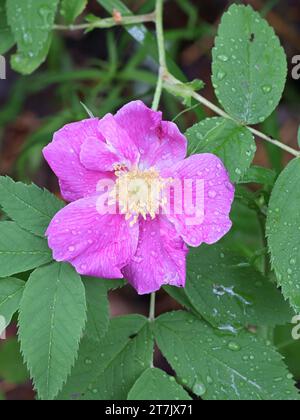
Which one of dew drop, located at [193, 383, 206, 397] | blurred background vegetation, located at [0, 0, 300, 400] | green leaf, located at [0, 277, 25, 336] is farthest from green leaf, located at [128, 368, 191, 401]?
blurred background vegetation, located at [0, 0, 300, 400]

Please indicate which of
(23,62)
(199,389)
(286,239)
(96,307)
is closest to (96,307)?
(96,307)

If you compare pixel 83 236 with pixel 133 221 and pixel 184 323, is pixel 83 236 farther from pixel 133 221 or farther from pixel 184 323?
pixel 184 323

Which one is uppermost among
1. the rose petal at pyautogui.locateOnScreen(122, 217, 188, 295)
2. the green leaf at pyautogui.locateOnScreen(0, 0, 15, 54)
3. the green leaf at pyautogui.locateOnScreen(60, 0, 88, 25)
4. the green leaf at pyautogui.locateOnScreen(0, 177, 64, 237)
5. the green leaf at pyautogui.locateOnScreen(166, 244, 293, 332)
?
the green leaf at pyautogui.locateOnScreen(60, 0, 88, 25)

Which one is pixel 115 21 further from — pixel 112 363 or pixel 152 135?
pixel 112 363

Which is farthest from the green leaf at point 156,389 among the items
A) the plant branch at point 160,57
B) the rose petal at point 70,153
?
the plant branch at point 160,57

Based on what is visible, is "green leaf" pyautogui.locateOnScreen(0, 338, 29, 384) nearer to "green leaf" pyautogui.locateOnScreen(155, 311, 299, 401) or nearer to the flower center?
"green leaf" pyautogui.locateOnScreen(155, 311, 299, 401)

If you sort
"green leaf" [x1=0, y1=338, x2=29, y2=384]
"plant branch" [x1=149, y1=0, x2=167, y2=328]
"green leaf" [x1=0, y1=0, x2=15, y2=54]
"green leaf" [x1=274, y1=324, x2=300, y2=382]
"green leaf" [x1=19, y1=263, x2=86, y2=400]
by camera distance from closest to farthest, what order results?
"green leaf" [x1=19, y1=263, x2=86, y2=400] < "plant branch" [x1=149, y1=0, x2=167, y2=328] < "green leaf" [x1=0, y1=0, x2=15, y2=54] < "green leaf" [x1=274, y1=324, x2=300, y2=382] < "green leaf" [x1=0, y1=338, x2=29, y2=384]
